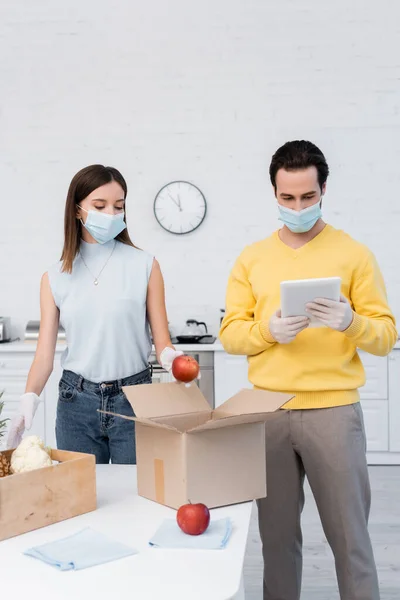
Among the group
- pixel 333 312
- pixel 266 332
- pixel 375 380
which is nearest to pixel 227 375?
pixel 375 380

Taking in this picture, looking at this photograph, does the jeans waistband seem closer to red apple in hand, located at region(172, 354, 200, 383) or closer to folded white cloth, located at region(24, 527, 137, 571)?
red apple in hand, located at region(172, 354, 200, 383)

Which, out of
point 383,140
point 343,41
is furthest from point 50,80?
point 383,140

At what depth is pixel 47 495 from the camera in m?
1.38

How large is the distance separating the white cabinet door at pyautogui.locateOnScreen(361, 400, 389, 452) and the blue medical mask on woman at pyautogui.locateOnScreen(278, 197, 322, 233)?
2647mm

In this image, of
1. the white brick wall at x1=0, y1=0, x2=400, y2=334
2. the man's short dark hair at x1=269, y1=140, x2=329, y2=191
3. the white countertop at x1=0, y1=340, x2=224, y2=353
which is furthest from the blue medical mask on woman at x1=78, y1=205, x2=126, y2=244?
the white brick wall at x1=0, y1=0, x2=400, y2=334

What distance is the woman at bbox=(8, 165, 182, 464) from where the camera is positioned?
1925 millimetres

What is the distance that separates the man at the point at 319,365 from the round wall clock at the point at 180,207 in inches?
112

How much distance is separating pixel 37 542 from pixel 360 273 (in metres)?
1.03

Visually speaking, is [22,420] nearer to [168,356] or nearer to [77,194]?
[168,356]

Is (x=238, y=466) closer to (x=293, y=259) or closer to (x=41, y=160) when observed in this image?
(x=293, y=259)

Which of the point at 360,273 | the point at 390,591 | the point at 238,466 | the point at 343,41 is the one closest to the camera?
the point at 238,466

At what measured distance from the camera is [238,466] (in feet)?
4.86

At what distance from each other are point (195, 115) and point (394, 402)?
7.47ft

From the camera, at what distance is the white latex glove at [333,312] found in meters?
1.67
